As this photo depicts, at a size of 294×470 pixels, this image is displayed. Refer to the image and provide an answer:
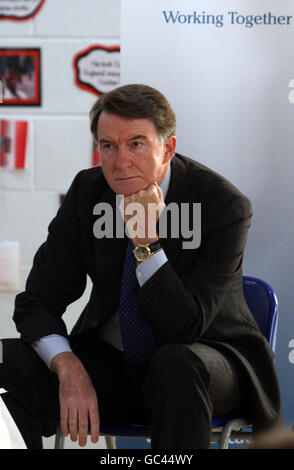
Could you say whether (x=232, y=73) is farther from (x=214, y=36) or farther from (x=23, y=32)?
(x=23, y=32)

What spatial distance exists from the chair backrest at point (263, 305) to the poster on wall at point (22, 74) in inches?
50.1

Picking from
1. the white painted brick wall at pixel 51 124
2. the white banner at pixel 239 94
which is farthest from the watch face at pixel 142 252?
the white painted brick wall at pixel 51 124

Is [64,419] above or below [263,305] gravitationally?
below

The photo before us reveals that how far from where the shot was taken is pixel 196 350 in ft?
5.58

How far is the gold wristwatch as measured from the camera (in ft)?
5.99

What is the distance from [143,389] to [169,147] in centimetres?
67

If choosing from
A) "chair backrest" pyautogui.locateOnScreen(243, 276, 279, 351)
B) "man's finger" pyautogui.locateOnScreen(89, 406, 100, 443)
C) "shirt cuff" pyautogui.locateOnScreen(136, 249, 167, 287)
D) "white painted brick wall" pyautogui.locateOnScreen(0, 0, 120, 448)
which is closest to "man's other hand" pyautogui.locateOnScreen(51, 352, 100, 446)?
"man's finger" pyautogui.locateOnScreen(89, 406, 100, 443)

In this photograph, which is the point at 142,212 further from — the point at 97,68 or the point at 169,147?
the point at 97,68

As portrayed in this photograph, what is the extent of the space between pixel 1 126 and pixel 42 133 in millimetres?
166

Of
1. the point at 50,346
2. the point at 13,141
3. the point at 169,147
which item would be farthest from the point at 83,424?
the point at 13,141

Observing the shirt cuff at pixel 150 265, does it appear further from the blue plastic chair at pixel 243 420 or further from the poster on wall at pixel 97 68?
the poster on wall at pixel 97 68

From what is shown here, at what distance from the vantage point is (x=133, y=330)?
1905mm

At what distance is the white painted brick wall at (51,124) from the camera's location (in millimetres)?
2832

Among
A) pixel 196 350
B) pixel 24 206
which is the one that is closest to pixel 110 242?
pixel 196 350
